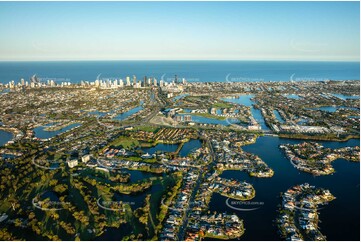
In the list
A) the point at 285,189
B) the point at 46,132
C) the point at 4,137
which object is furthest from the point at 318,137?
the point at 4,137

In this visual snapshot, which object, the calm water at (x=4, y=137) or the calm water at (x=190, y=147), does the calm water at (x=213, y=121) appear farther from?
the calm water at (x=4, y=137)

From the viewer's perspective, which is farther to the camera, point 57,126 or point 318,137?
point 57,126

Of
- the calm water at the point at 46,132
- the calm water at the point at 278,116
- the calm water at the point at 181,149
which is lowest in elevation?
the calm water at the point at 181,149

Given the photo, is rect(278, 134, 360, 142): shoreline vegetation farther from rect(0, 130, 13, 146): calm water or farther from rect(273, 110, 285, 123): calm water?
rect(0, 130, 13, 146): calm water

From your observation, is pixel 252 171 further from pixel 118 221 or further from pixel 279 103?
pixel 279 103

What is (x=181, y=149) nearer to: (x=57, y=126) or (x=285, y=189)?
(x=285, y=189)

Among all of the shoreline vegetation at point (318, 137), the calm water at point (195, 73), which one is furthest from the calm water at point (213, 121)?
the calm water at point (195, 73)
